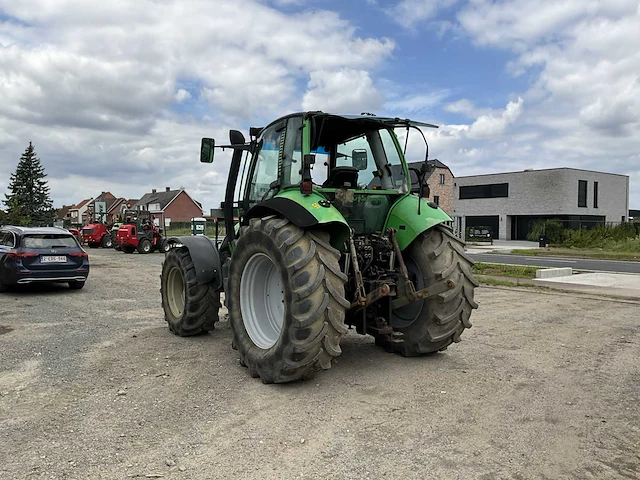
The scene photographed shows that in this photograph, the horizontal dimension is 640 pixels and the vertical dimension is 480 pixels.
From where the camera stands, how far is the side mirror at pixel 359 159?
238 inches

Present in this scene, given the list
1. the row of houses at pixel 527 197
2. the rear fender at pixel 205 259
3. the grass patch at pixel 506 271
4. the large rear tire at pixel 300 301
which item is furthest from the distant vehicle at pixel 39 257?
the row of houses at pixel 527 197

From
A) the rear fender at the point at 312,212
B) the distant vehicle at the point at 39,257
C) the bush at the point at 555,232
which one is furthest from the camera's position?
the bush at the point at 555,232

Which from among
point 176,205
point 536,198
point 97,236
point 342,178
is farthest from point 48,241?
point 176,205

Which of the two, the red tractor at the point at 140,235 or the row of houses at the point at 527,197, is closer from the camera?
the red tractor at the point at 140,235

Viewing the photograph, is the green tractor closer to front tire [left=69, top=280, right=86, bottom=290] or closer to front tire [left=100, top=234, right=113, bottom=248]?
front tire [left=69, top=280, right=86, bottom=290]

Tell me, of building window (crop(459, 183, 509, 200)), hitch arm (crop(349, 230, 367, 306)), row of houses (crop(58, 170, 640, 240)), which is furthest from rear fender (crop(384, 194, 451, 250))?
building window (crop(459, 183, 509, 200))

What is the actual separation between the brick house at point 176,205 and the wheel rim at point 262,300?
76.6 meters

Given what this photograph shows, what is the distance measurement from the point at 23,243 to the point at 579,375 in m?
10.9

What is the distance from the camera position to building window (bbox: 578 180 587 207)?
4878 cm

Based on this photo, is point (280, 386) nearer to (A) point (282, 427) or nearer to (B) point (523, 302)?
(A) point (282, 427)

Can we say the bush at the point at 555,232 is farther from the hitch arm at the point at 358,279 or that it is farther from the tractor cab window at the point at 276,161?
the hitch arm at the point at 358,279

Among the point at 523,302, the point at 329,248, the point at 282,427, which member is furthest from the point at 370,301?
the point at 523,302

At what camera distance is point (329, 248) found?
4.73 m

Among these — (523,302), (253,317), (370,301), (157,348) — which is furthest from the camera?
(523,302)
